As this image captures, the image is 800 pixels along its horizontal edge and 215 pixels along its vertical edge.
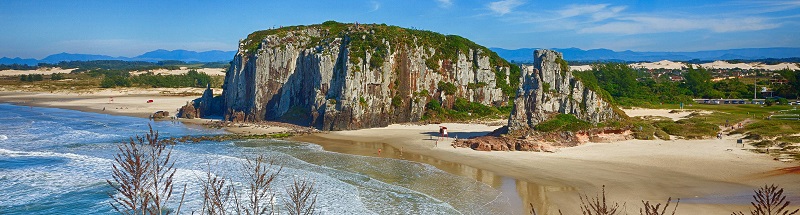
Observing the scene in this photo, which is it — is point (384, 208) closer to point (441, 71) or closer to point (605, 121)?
point (605, 121)

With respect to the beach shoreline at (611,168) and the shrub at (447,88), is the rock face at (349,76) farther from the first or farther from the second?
the beach shoreline at (611,168)

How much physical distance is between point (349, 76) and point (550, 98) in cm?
1643

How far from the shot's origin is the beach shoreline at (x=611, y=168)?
72.1ft

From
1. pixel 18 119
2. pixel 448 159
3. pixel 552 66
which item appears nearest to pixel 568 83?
pixel 552 66

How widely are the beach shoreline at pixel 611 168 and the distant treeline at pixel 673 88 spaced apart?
2906 centimetres

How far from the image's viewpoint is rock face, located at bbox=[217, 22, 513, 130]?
1827 inches

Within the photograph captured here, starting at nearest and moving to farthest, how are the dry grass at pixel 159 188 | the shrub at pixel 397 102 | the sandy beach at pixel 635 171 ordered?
the dry grass at pixel 159 188 → the sandy beach at pixel 635 171 → the shrub at pixel 397 102

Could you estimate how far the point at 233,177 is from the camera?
26.3 metres

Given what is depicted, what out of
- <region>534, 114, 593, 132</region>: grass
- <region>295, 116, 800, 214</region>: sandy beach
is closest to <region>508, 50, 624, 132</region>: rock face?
<region>534, 114, 593, 132</region>: grass

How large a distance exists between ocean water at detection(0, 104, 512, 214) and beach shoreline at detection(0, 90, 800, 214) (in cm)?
190

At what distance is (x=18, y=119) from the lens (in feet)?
176

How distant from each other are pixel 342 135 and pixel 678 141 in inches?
864

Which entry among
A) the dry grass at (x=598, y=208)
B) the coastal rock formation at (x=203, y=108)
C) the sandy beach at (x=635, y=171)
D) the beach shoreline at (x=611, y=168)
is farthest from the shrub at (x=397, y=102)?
the dry grass at (x=598, y=208)

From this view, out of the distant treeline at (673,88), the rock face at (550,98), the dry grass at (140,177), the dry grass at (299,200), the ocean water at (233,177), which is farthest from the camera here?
the distant treeline at (673,88)
